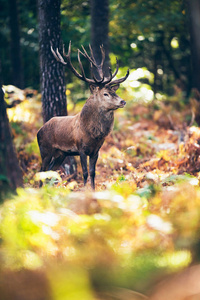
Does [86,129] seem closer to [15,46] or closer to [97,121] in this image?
[97,121]

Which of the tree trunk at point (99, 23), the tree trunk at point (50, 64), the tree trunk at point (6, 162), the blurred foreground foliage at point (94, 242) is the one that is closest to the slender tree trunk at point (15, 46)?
the tree trunk at point (99, 23)

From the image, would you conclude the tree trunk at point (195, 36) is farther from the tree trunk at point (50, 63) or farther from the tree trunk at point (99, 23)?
the tree trunk at point (50, 63)

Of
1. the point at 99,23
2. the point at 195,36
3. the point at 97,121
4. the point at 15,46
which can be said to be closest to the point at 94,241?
the point at 97,121

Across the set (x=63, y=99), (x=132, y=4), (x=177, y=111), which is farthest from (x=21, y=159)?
(x=132, y=4)

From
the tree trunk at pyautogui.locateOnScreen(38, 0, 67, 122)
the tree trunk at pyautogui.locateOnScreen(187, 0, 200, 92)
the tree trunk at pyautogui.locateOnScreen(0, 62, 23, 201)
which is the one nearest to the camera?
the tree trunk at pyautogui.locateOnScreen(0, 62, 23, 201)

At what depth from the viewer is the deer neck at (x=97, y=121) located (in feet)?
20.9

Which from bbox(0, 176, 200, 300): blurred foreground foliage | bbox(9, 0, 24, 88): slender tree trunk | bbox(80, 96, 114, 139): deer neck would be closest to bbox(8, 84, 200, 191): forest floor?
bbox(80, 96, 114, 139): deer neck

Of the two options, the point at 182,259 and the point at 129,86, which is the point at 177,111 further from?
the point at 182,259

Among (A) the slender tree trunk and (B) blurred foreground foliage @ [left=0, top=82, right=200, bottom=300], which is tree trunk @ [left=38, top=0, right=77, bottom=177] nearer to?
(B) blurred foreground foliage @ [left=0, top=82, right=200, bottom=300]

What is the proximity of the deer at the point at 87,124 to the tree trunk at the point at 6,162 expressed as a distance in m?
1.88

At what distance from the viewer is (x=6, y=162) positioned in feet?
15.1

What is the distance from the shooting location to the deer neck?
6367 millimetres

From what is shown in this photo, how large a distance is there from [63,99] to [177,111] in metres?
8.05

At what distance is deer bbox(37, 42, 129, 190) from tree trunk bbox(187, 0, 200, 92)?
5022 millimetres
